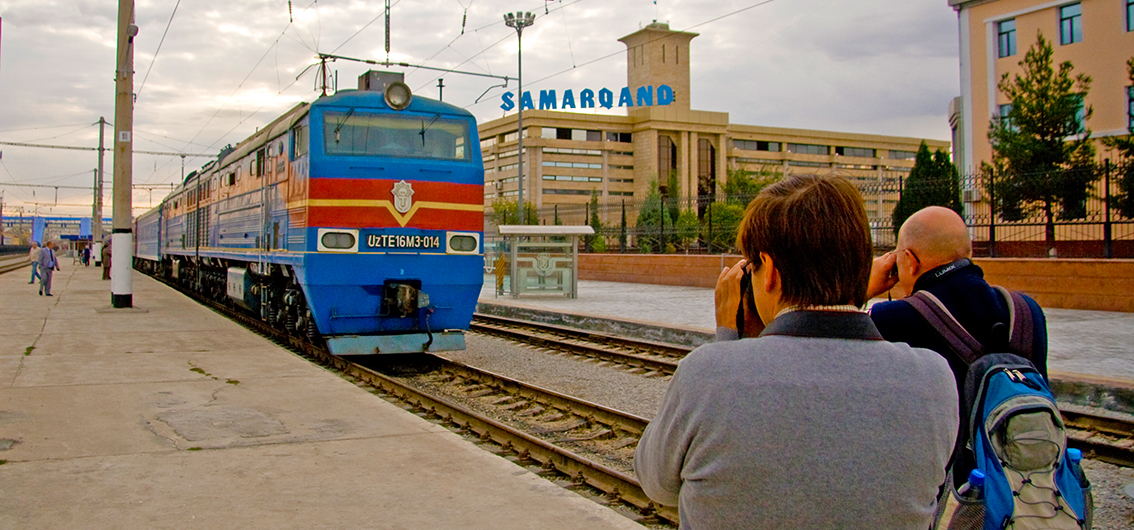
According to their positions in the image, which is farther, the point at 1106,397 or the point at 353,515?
the point at 1106,397

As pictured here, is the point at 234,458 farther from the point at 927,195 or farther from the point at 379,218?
the point at 927,195

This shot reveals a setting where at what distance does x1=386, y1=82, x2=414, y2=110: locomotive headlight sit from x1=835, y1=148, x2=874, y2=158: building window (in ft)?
400

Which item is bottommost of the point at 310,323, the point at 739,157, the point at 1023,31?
the point at 310,323

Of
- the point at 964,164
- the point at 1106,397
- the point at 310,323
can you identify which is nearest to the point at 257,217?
the point at 310,323

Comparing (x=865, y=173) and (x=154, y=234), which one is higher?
(x=865, y=173)

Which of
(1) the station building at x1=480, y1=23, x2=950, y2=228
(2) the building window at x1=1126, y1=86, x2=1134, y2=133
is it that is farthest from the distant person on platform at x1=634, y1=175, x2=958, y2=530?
(1) the station building at x1=480, y1=23, x2=950, y2=228

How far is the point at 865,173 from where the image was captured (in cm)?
12194

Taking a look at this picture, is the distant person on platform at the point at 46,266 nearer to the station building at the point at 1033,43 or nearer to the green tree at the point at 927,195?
the green tree at the point at 927,195

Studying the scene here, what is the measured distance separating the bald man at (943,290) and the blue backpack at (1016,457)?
0.09m

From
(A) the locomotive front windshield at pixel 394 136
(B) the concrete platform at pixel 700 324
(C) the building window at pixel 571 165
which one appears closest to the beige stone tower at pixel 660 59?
(C) the building window at pixel 571 165

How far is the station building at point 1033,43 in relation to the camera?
28.4 m

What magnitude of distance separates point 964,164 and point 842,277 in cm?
3375

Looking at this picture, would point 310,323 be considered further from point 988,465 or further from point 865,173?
point 865,173

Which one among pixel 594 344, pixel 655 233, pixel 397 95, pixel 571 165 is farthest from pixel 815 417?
pixel 571 165
